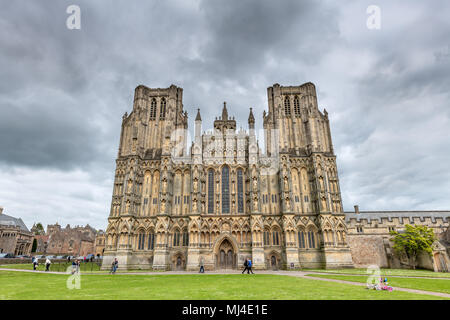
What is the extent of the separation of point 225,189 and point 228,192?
2.49 feet

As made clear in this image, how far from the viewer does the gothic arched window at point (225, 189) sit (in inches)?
1689

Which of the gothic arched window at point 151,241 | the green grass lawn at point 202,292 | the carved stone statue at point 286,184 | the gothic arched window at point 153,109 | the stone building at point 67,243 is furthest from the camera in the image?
the stone building at point 67,243

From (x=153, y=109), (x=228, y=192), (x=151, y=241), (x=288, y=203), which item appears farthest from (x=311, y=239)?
(x=153, y=109)

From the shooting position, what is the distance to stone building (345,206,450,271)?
1572 inches

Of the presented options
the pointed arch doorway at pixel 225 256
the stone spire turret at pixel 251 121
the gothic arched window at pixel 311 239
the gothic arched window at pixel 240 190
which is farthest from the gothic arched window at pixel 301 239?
the stone spire turret at pixel 251 121

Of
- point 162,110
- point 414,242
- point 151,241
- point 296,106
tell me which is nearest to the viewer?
point 414,242

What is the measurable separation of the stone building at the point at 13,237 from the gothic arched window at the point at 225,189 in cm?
6325

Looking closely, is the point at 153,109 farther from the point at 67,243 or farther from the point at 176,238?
the point at 67,243

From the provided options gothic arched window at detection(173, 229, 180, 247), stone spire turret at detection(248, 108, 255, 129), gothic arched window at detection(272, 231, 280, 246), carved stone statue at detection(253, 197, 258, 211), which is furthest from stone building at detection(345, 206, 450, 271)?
gothic arched window at detection(173, 229, 180, 247)

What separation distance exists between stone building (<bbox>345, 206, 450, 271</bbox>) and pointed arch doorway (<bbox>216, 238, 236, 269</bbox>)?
21.5 m

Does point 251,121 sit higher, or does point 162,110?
point 162,110

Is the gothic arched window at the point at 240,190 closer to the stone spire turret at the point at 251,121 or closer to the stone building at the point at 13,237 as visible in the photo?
the stone spire turret at the point at 251,121

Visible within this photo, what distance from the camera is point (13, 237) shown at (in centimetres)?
6806
